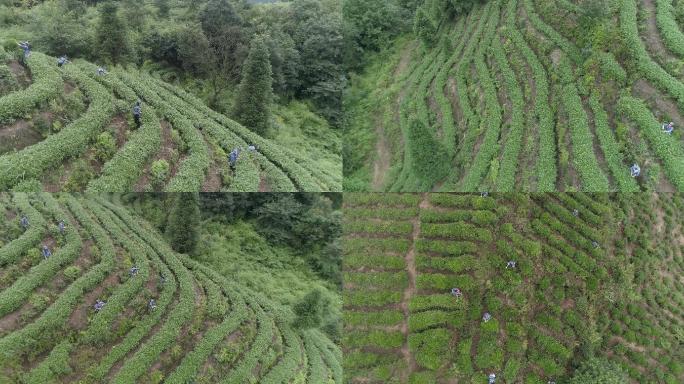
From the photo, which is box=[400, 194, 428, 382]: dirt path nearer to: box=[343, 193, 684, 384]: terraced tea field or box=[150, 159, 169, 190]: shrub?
box=[343, 193, 684, 384]: terraced tea field

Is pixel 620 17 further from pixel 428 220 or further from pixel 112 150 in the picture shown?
pixel 112 150

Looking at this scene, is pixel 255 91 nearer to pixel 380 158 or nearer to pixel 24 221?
pixel 380 158

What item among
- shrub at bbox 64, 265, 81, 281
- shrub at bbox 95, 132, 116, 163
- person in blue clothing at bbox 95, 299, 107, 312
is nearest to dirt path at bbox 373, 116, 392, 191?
shrub at bbox 95, 132, 116, 163

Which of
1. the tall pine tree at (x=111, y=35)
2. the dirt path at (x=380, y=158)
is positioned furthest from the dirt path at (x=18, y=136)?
the dirt path at (x=380, y=158)

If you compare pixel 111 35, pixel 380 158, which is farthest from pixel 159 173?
pixel 380 158

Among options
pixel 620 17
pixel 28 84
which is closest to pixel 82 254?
pixel 28 84

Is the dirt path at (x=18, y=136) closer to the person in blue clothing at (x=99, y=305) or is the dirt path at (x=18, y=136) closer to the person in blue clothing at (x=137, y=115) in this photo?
the person in blue clothing at (x=137, y=115)
